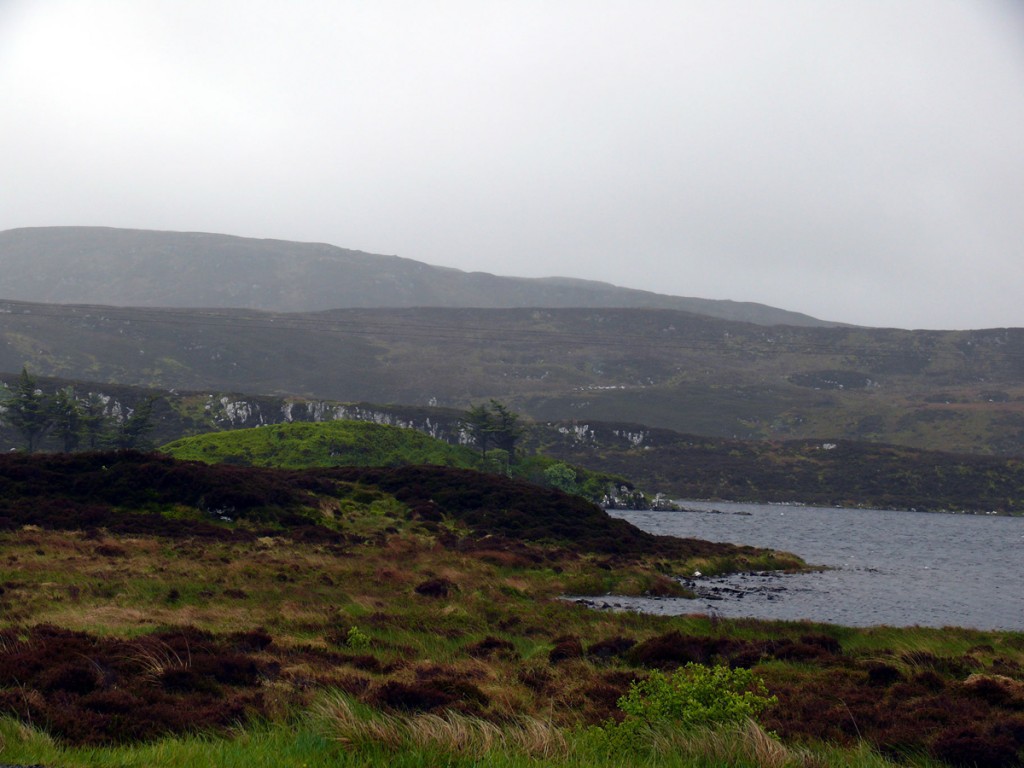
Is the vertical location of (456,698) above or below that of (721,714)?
below

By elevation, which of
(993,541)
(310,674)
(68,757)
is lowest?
(993,541)

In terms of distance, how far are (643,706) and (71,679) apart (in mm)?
9060

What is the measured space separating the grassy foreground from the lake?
193 inches

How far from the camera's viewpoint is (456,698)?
14.6m

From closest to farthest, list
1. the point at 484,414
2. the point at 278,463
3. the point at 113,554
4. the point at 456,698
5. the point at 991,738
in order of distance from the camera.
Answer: the point at 991,738, the point at 456,698, the point at 113,554, the point at 278,463, the point at 484,414

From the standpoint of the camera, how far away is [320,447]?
80.1 meters

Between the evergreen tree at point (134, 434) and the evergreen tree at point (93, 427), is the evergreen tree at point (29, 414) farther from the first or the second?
the evergreen tree at point (134, 434)

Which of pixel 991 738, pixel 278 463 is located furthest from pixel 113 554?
pixel 278 463

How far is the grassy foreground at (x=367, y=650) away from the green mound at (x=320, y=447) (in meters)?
26.0

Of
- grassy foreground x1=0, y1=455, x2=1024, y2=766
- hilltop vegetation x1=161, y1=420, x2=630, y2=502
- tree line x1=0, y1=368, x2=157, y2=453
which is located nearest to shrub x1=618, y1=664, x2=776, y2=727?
grassy foreground x1=0, y1=455, x2=1024, y2=766

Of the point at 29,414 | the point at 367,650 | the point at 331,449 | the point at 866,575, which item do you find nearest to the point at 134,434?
the point at 29,414

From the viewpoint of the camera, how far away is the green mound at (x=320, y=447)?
75688 millimetres

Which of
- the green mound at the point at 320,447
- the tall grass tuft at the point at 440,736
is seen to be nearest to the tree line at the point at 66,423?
the green mound at the point at 320,447

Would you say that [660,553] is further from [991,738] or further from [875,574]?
[991,738]
